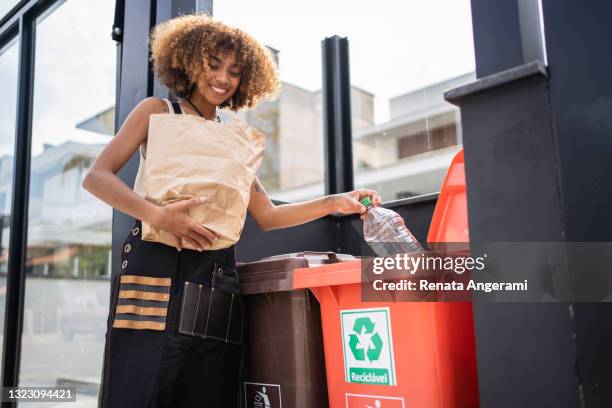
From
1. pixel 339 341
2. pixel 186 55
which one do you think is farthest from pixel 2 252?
pixel 339 341

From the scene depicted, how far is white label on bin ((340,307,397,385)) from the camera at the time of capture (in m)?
1.73

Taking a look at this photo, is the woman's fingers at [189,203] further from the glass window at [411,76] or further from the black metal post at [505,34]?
the glass window at [411,76]

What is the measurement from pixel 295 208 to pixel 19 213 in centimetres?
230

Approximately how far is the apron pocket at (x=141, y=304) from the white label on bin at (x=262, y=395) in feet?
1.72

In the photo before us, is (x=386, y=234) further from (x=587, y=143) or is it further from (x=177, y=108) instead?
(x=587, y=143)

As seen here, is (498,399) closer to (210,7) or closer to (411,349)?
(411,349)

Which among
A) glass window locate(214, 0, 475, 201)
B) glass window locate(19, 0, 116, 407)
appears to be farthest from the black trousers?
glass window locate(214, 0, 475, 201)

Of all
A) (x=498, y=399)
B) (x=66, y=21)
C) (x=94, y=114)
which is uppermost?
(x=66, y=21)

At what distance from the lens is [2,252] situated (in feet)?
13.8

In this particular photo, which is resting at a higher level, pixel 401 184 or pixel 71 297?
pixel 401 184

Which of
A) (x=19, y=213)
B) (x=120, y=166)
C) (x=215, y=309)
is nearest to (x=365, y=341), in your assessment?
(x=215, y=309)

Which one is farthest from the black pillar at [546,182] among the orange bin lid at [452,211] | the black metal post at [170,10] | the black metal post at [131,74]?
the black metal post at [131,74]

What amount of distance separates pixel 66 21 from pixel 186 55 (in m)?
2.12

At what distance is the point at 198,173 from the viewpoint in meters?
1.76
